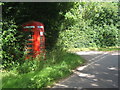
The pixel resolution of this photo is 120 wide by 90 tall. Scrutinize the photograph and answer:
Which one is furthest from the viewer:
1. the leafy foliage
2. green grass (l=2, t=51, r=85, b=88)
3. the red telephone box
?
the leafy foliage

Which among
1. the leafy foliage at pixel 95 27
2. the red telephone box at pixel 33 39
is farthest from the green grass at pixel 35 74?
the leafy foliage at pixel 95 27

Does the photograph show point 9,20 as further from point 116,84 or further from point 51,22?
point 116,84

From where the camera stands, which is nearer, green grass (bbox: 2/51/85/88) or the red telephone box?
green grass (bbox: 2/51/85/88)

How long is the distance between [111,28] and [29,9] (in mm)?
13677

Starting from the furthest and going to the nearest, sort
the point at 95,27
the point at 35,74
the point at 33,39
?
the point at 95,27
the point at 33,39
the point at 35,74

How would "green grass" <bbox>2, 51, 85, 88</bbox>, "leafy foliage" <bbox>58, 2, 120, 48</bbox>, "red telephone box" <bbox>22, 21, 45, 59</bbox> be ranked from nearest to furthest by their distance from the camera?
"green grass" <bbox>2, 51, 85, 88</bbox> < "red telephone box" <bbox>22, 21, 45, 59</bbox> < "leafy foliage" <bbox>58, 2, 120, 48</bbox>

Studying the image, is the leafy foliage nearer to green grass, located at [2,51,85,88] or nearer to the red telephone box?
the red telephone box

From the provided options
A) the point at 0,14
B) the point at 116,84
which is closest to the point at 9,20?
the point at 0,14

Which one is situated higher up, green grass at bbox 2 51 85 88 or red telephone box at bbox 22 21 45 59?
red telephone box at bbox 22 21 45 59

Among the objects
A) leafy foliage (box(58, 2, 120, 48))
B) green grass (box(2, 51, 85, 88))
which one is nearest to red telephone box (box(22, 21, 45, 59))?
green grass (box(2, 51, 85, 88))

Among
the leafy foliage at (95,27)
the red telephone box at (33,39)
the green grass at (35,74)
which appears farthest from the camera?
the leafy foliage at (95,27)

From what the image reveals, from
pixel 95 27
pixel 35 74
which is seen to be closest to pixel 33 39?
pixel 35 74

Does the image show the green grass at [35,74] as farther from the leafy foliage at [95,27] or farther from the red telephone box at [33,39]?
the leafy foliage at [95,27]

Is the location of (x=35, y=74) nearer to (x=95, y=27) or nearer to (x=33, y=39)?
(x=33, y=39)
